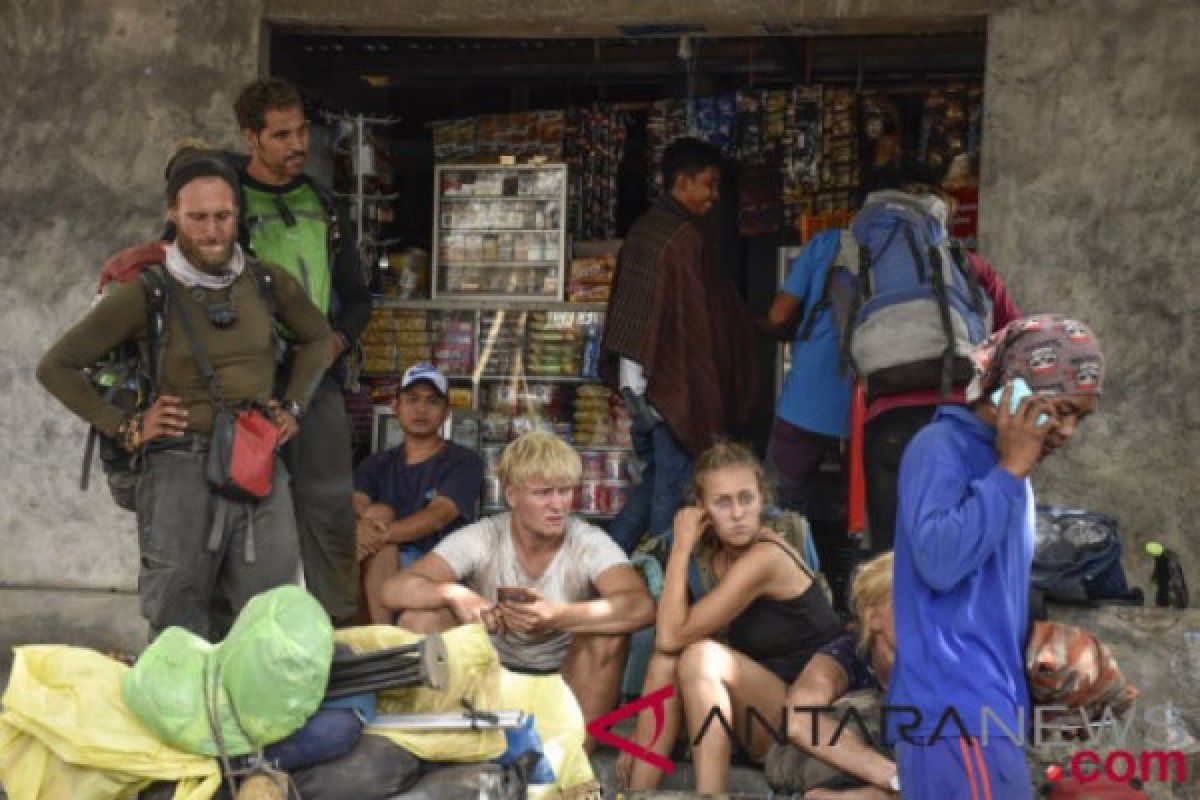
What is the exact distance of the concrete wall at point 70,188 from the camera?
8.11 m

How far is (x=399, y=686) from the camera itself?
4902 mm

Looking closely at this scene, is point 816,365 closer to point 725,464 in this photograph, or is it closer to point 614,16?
point 725,464

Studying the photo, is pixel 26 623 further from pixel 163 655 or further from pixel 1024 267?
pixel 1024 267

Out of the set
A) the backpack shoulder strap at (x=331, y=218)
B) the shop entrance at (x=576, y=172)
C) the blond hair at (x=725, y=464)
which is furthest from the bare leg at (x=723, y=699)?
the shop entrance at (x=576, y=172)

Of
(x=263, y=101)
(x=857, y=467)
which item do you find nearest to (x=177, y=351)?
(x=263, y=101)

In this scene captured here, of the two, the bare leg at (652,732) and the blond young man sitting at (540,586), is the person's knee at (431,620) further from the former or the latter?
the bare leg at (652,732)

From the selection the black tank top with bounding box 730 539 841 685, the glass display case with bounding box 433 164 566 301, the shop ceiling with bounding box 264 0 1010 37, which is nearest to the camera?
the black tank top with bounding box 730 539 841 685

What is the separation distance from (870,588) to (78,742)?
2.05 metres

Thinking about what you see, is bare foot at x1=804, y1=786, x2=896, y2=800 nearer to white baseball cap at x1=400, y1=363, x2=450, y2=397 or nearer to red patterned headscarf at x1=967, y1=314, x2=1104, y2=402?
red patterned headscarf at x1=967, y1=314, x2=1104, y2=402

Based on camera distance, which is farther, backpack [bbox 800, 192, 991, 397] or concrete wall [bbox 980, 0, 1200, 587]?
concrete wall [bbox 980, 0, 1200, 587]

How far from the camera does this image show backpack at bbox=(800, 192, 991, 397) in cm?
669

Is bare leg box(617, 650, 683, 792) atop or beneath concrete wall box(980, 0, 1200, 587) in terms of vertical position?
beneath

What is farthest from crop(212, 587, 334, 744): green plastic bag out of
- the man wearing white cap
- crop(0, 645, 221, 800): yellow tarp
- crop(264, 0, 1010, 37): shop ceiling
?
crop(264, 0, 1010, 37): shop ceiling

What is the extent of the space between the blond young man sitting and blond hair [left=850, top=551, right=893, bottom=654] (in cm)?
112
